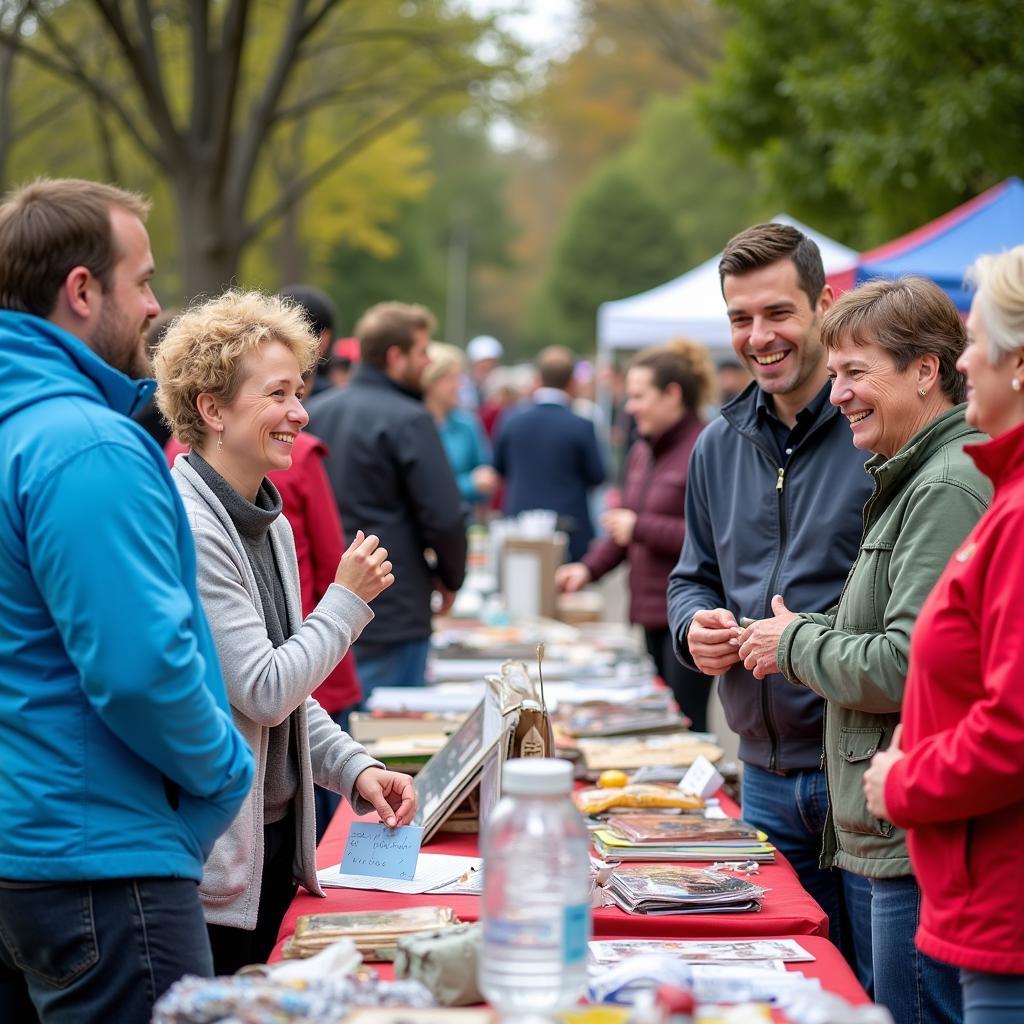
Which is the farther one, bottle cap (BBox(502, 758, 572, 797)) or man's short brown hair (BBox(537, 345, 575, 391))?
man's short brown hair (BBox(537, 345, 575, 391))

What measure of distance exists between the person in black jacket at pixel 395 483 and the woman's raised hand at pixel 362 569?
9.15 feet

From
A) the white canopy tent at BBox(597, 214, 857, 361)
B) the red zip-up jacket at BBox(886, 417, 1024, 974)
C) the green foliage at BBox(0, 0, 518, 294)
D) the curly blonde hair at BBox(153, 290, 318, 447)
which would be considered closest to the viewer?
the red zip-up jacket at BBox(886, 417, 1024, 974)

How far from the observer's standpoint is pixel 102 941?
2170 mm

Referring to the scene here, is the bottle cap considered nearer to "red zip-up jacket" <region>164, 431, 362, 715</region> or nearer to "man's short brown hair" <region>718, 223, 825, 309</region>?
"man's short brown hair" <region>718, 223, 825, 309</region>

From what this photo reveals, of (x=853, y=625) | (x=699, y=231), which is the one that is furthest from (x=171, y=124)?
(x=699, y=231)

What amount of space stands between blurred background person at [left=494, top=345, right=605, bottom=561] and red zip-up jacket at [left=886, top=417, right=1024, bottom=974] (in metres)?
7.51

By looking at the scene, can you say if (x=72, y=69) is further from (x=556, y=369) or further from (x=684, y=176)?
(x=684, y=176)

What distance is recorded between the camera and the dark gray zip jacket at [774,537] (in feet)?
10.9

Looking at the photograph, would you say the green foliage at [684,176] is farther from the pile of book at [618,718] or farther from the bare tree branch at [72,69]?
the pile of book at [618,718]

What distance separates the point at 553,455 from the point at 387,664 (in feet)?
13.5

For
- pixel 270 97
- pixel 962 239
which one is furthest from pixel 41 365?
pixel 270 97

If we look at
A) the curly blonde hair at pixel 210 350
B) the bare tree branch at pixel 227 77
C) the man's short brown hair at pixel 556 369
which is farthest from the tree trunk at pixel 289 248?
the curly blonde hair at pixel 210 350

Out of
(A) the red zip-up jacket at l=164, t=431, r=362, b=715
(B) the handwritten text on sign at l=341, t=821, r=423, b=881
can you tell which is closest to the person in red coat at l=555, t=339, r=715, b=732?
(A) the red zip-up jacket at l=164, t=431, r=362, b=715

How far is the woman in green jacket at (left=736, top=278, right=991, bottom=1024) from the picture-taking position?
2615mm
